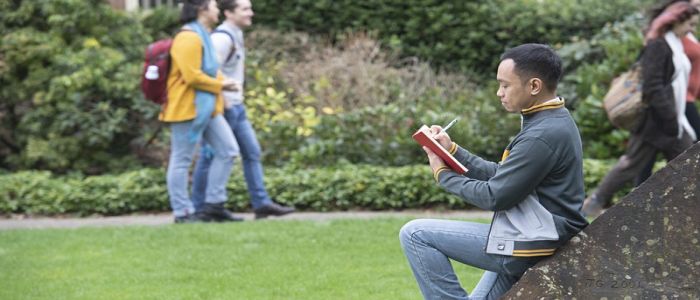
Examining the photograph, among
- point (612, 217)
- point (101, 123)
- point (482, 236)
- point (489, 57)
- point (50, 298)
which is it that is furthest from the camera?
point (489, 57)

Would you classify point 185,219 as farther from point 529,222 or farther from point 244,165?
point 529,222

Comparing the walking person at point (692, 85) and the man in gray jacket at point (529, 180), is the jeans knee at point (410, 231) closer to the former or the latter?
the man in gray jacket at point (529, 180)

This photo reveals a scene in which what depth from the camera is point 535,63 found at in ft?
12.2

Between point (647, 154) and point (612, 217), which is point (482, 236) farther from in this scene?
point (647, 154)

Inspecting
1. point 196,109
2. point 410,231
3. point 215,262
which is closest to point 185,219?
point 196,109

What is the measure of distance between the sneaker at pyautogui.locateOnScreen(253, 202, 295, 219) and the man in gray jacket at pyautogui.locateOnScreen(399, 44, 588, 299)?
174 inches

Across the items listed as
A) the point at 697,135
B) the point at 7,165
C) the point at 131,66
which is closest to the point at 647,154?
the point at 697,135

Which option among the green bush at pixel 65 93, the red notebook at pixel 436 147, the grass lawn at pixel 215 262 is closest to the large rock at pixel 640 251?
the red notebook at pixel 436 147

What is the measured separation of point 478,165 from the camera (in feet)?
13.4

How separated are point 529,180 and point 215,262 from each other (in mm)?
3210

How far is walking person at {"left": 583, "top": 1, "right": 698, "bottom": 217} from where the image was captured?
23.8ft

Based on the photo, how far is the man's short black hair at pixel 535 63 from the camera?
372 cm

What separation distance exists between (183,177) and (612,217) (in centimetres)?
479

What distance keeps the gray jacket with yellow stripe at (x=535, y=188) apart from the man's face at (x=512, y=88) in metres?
0.05
